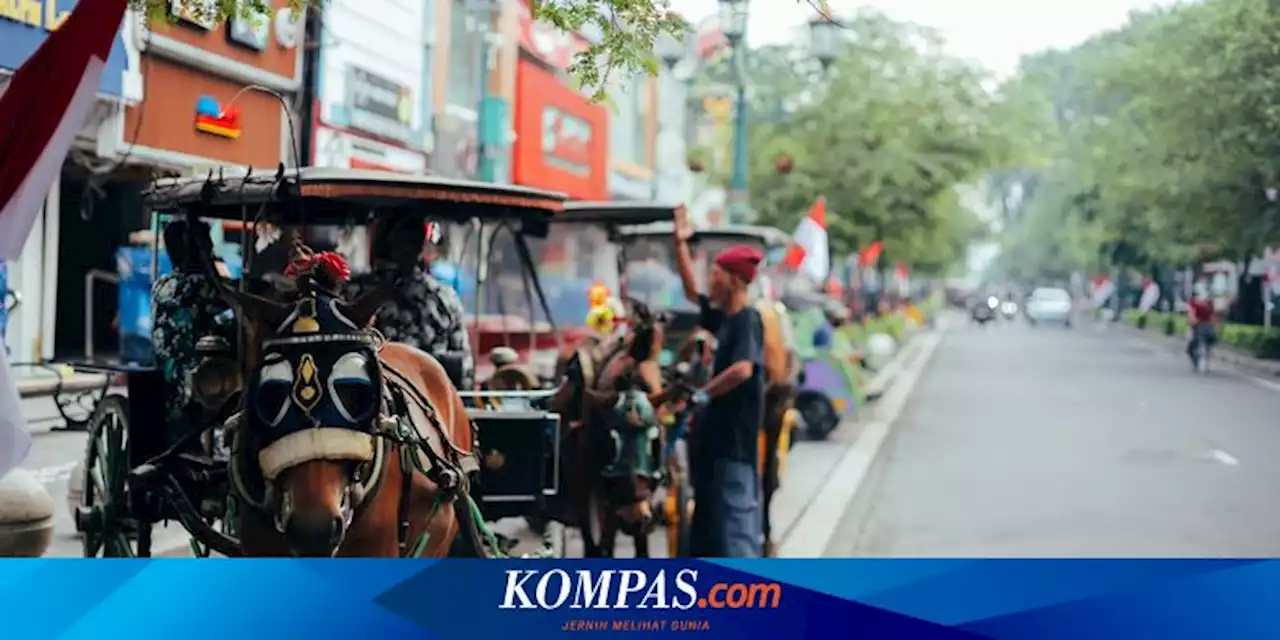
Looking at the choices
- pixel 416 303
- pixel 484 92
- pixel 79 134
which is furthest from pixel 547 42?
pixel 484 92

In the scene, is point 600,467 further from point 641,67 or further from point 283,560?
point 283,560

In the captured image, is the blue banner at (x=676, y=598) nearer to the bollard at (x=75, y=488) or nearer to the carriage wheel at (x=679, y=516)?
the bollard at (x=75, y=488)

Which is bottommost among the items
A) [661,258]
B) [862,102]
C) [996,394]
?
[996,394]

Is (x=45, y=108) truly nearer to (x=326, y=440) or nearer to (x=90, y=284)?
(x=326, y=440)

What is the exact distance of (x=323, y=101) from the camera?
943 centimetres

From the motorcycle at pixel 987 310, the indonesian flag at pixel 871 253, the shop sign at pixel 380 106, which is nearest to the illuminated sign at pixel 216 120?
the shop sign at pixel 380 106

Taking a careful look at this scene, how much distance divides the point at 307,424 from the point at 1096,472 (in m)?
8.89

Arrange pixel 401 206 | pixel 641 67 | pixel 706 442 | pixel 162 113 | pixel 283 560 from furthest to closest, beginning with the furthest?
pixel 706 442 → pixel 401 206 → pixel 162 113 → pixel 641 67 → pixel 283 560

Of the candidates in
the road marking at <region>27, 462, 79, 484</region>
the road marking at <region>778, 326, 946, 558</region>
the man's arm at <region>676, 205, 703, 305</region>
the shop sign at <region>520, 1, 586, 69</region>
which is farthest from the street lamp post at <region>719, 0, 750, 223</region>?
the road marking at <region>27, 462, 79, 484</region>

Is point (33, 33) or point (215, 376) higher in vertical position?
point (33, 33)

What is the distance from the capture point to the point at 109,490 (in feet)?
24.7

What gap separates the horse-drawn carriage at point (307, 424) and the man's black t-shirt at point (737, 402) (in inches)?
38.4

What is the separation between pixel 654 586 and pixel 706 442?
4.12 meters

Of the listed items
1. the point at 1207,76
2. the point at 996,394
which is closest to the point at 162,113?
the point at 1207,76
